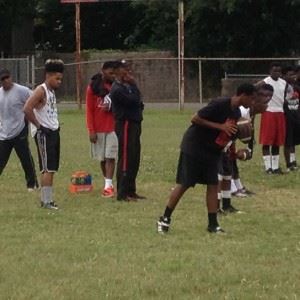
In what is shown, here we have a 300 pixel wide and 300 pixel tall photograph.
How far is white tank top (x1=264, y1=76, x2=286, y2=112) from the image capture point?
1573 centimetres

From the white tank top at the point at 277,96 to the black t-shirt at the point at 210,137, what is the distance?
613 cm

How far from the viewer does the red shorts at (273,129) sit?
51.7 feet

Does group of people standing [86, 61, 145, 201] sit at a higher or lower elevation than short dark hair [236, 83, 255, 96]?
lower

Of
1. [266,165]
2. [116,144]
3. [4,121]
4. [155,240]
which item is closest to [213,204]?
[155,240]

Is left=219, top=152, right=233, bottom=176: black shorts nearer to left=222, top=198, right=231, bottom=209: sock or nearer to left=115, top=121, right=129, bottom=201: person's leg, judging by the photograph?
left=222, top=198, right=231, bottom=209: sock

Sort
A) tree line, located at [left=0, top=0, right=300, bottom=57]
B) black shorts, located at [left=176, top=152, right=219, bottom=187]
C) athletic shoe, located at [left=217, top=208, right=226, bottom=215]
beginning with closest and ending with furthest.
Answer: black shorts, located at [left=176, top=152, right=219, bottom=187], athletic shoe, located at [left=217, top=208, right=226, bottom=215], tree line, located at [left=0, top=0, right=300, bottom=57]

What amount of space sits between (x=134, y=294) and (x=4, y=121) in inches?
281

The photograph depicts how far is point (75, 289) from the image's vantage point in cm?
721

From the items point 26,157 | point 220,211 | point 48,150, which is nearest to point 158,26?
point 26,157

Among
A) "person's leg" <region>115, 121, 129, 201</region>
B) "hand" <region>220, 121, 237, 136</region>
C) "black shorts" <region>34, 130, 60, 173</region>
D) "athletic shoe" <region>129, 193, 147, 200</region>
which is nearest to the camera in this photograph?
"hand" <region>220, 121, 237, 136</region>

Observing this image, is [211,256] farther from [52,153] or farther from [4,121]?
[4,121]

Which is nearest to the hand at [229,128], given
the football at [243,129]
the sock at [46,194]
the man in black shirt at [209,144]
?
the man in black shirt at [209,144]

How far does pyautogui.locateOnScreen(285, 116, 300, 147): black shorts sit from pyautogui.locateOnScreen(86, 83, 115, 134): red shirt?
4148 mm

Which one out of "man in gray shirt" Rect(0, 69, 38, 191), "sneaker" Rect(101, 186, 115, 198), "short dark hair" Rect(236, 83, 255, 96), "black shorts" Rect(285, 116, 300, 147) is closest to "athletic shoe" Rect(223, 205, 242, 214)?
"sneaker" Rect(101, 186, 115, 198)
